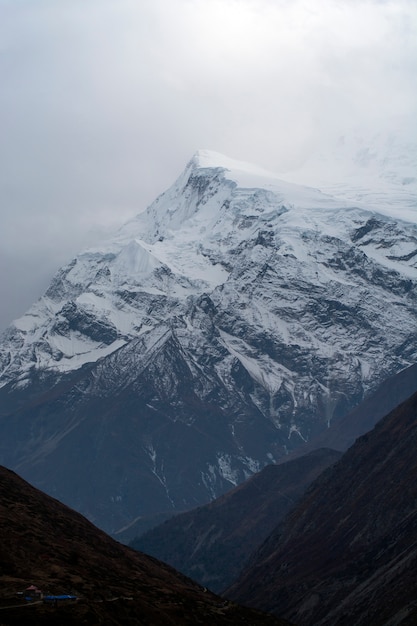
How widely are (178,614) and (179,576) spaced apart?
52434 millimetres

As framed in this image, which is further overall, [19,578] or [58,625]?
[19,578]

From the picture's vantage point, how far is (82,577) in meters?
140

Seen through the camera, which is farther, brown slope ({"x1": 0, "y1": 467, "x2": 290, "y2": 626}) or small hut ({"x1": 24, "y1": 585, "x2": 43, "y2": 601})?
brown slope ({"x1": 0, "y1": 467, "x2": 290, "y2": 626})

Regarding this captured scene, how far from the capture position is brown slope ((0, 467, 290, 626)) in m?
125

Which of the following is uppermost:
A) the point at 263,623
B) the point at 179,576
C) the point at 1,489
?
the point at 1,489

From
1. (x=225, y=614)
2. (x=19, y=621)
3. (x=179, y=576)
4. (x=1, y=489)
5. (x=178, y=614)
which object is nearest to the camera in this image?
(x=19, y=621)

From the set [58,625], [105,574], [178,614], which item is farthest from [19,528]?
[58,625]

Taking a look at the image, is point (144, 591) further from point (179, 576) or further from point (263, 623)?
point (179, 576)

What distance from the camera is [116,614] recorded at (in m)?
128

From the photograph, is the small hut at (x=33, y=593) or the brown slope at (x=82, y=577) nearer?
the small hut at (x=33, y=593)

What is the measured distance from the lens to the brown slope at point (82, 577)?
12494cm

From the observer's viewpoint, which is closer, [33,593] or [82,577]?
[33,593]

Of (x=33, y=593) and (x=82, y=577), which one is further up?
(x=33, y=593)

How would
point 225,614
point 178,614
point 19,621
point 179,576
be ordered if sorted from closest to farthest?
point 19,621
point 178,614
point 225,614
point 179,576
